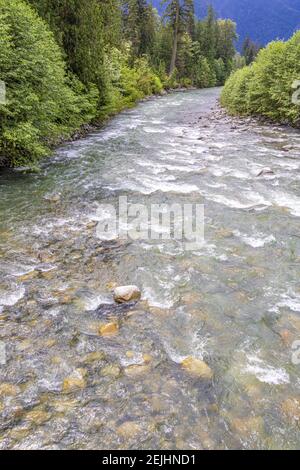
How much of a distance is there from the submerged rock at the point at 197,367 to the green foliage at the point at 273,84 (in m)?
14.6

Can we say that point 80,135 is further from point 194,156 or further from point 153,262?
point 153,262

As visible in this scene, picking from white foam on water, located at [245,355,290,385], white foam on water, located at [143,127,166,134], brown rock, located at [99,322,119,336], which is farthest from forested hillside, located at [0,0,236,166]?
white foam on water, located at [245,355,290,385]

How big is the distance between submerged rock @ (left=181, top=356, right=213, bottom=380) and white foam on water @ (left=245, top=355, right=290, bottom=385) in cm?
38

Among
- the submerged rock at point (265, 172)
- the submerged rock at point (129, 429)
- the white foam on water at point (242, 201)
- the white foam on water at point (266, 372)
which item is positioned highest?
the submerged rock at point (265, 172)

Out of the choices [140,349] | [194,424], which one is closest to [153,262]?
[140,349]

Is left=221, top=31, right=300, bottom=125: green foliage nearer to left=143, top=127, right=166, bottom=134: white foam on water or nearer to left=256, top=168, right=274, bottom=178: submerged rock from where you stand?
left=143, top=127, right=166, bottom=134: white foam on water

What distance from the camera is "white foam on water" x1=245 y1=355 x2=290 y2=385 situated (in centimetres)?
331

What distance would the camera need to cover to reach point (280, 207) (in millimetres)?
7367

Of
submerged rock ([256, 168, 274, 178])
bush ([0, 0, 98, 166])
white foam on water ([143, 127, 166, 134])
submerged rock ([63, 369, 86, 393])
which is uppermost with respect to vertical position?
bush ([0, 0, 98, 166])

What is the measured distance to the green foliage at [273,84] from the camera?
15953 millimetres

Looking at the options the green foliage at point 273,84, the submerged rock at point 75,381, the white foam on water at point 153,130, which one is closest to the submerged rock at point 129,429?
the submerged rock at point 75,381

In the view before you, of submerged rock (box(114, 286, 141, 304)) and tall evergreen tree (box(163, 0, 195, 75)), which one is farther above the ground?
tall evergreen tree (box(163, 0, 195, 75))

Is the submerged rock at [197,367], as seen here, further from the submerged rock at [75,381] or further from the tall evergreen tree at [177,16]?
the tall evergreen tree at [177,16]
